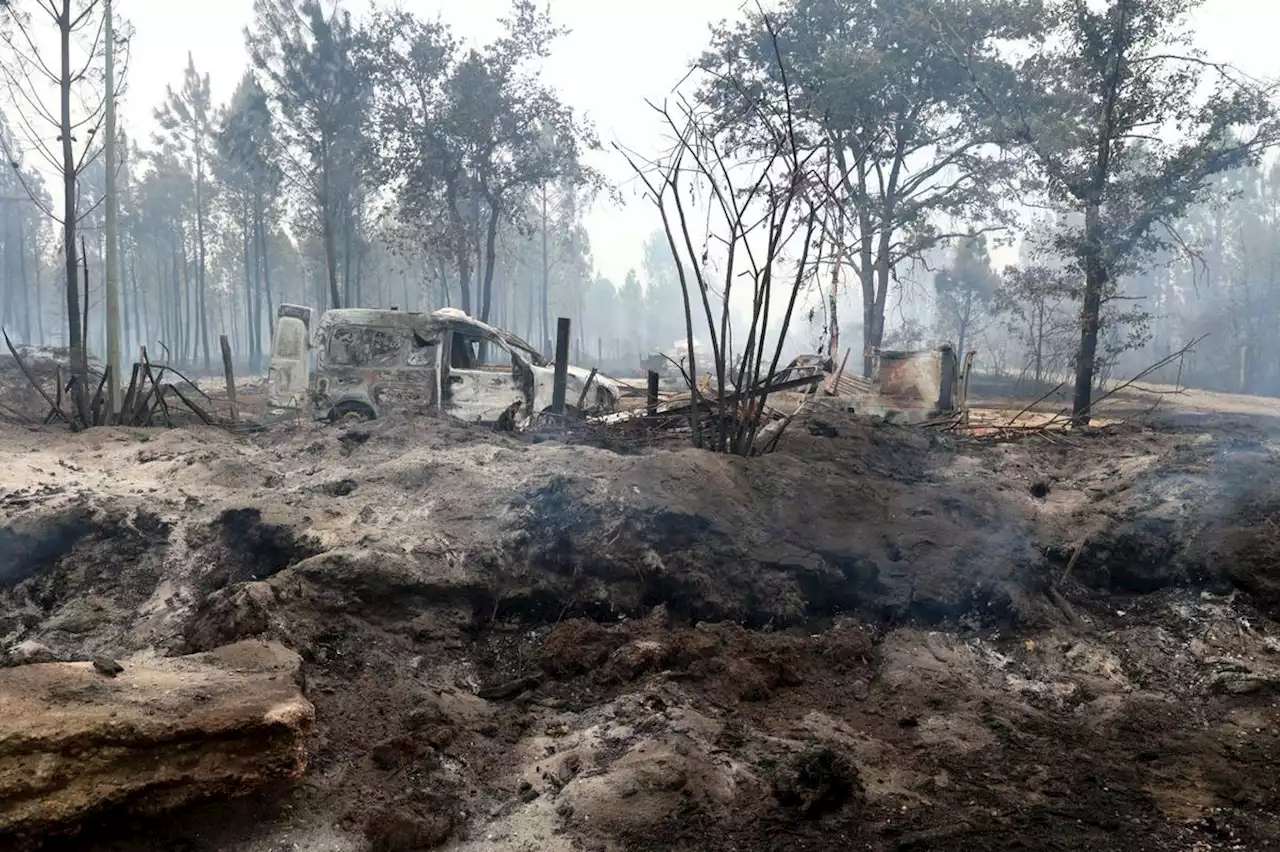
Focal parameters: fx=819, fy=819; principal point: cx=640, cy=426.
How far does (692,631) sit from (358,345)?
322 inches

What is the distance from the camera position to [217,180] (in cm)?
3334

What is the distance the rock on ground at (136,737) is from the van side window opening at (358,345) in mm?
8333

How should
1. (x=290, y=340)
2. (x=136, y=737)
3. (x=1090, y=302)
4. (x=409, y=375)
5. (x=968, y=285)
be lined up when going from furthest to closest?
(x=968, y=285)
(x=290, y=340)
(x=1090, y=302)
(x=409, y=375)
(x=136, y=737)

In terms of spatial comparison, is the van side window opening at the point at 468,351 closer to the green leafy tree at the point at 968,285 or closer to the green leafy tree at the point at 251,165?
the green leafy tree at the point at 251,165

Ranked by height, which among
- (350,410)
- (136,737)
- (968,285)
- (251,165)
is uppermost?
(251,165)

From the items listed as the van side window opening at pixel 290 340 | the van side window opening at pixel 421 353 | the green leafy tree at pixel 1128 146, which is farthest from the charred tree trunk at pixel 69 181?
the green leafy tree at pixel 1128 146

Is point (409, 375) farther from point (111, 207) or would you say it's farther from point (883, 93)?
point (883, 93)

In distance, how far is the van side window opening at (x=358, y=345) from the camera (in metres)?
11.2

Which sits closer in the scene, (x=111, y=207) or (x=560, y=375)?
(x=560, y=375)

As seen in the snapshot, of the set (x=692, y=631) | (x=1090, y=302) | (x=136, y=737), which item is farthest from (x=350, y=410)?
(x=1090, y=302)

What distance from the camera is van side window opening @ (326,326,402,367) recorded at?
36.9 ft

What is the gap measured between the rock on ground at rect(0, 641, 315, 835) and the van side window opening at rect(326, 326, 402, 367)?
8333 mm

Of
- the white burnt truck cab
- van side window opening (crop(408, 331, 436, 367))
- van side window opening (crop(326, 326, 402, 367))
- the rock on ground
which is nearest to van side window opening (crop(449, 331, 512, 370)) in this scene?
the white burnt truck cab

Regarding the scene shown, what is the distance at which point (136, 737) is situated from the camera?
9.13 ft
